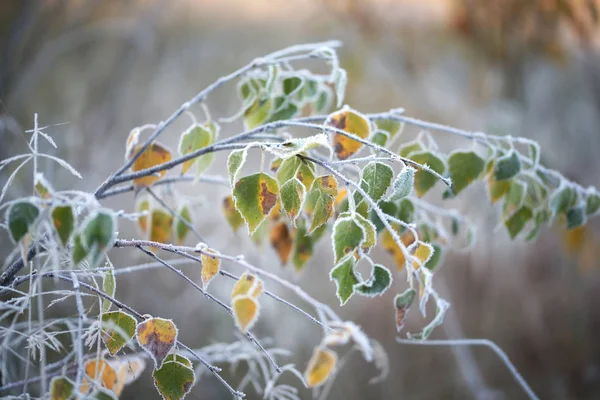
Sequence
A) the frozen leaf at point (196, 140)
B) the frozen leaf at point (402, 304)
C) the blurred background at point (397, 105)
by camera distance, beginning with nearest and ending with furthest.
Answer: the frozen leaf at point (402, 304) < the frozen leaf at point (196, 140) < the blurred background at point (397, 105)

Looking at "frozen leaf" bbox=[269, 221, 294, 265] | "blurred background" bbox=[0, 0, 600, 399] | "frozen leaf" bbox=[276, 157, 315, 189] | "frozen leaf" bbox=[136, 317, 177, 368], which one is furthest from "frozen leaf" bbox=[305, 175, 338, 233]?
"blurred background" bbox=[0, 0, 600, 399]

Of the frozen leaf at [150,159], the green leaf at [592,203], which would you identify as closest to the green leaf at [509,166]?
the green leaf at [592,203]

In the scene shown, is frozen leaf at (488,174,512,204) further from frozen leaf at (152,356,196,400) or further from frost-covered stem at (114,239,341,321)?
frozen leaf at (152,356,196,400)

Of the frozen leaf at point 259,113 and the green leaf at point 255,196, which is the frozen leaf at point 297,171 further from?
the frozen leaf at point 259,113

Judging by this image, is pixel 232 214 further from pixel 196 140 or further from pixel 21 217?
pixel 21 217

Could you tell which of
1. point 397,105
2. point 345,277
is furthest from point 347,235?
point 397,105

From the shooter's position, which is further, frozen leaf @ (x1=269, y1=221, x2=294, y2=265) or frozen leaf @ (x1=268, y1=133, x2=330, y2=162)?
frozen leaf @ (x1=269, y1=221, x2=294, y2=265)
